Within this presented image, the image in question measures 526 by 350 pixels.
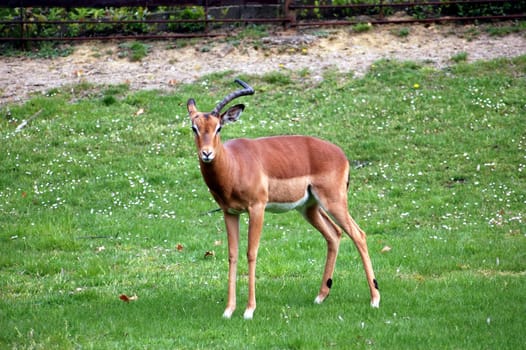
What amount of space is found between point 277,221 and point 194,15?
8842mm

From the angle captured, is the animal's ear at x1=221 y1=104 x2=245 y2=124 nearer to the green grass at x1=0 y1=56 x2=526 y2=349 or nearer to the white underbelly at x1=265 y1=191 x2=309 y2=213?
the white underbelly at x1=265 y1=191 x2=309 y2=213

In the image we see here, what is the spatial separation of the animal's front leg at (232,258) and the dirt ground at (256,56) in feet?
32.5

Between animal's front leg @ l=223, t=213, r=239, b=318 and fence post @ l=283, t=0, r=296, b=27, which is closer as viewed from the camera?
animal's front leg @ l=223, t=213, r=239, b=318

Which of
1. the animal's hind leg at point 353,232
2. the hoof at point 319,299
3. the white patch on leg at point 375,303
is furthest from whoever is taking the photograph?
the hoof at point 319,299

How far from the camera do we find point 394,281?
30.8 ft

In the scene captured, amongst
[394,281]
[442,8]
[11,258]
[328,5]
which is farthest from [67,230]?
[442,8]

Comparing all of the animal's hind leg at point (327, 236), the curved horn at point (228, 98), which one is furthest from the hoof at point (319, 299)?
the curved horn at point (228, 98)

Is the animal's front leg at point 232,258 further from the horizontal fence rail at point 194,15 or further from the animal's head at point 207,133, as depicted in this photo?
the horizontal fence rail at point 194,15

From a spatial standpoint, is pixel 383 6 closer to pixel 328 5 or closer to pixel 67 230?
pixel 328 5

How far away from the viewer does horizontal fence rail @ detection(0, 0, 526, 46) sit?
771 inches

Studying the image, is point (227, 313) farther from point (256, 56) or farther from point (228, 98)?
point (256, 56)

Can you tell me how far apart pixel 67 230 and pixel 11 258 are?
133cm

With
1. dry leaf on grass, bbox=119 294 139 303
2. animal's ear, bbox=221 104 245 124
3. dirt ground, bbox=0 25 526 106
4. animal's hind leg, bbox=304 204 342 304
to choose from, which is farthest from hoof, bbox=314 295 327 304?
dirt ground, bbox=0 25 526 106

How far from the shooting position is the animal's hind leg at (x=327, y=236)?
8852 millimetres
